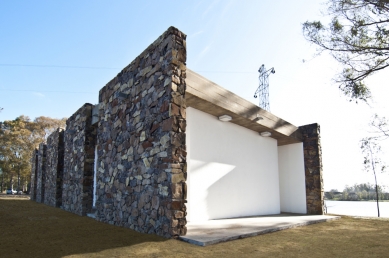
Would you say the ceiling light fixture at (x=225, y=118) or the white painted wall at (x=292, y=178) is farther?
the white painted wall at (x=292, y=178)

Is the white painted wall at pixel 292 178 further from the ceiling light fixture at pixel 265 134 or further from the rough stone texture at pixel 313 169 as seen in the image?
the ceiling light fixture at pixel 265 134

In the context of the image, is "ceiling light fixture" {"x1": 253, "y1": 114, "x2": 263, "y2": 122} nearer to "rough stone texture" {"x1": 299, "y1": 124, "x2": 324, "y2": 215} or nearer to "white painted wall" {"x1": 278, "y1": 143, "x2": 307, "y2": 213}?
"rough stone texture" {"x1": 299, "y1": 124, "x2": 324, "y2": 215}

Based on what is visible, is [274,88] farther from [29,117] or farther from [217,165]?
[29,117]

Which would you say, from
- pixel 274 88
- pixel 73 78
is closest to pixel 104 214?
pixel 73 78

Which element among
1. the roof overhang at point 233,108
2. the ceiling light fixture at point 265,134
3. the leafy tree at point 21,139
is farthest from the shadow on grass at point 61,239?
the leafy tree at point 21,139

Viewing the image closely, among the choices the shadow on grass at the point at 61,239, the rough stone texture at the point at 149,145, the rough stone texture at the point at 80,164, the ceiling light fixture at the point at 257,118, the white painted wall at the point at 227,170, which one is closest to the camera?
the shadow on grass at the point at 61,239

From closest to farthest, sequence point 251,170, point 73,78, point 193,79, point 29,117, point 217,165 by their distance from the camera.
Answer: point 193,79 < point 217,165 < point 251,170 < point 73,78 < point 29,117

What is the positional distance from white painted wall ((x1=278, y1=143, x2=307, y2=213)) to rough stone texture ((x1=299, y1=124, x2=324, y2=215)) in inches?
6.9

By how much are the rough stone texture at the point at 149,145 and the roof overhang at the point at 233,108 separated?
3.39 ft

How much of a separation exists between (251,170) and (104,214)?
15.5ft

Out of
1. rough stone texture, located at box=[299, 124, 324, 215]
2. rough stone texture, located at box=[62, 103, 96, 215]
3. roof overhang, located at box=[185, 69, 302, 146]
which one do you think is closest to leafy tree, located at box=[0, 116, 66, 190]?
rough stone texture, located at box=[62, 103, 96, 215]

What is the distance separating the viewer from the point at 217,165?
310 inches

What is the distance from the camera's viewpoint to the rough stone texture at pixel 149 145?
15.5 feet

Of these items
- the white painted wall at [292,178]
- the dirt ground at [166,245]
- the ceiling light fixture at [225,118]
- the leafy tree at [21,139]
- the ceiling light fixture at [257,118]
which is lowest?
the dirt ground at [166,245]
